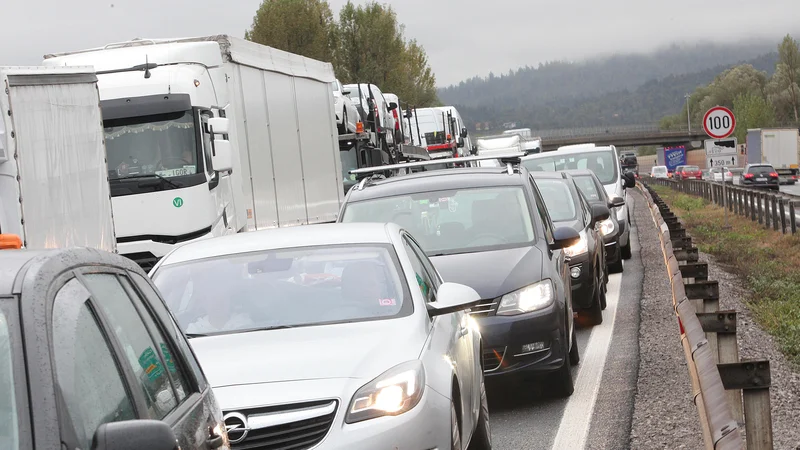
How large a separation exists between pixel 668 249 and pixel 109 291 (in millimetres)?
11132

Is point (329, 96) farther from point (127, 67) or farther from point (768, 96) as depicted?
point (768, 96)

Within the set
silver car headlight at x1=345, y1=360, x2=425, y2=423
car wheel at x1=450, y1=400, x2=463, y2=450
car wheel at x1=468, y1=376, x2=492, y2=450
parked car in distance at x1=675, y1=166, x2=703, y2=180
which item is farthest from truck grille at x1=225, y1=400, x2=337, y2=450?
parked car in distance at x1=675, y1=166, x2=703, y2=180

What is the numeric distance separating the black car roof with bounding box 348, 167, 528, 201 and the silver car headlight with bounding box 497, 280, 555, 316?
1731 millimetres

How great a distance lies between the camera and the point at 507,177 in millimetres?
10930

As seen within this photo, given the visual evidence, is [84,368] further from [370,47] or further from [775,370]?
[370,47]

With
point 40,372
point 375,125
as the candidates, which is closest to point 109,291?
point 40,372

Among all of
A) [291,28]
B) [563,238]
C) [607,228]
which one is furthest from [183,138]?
[291,28]

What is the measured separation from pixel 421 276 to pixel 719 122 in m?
22.8

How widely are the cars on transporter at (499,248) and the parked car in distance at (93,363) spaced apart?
4.96 metres

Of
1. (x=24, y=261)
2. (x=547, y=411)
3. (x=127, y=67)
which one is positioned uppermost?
(x=127, y=67)

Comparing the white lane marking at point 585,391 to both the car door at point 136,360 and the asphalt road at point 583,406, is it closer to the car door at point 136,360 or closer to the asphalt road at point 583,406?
the asphalt road at point 583,406

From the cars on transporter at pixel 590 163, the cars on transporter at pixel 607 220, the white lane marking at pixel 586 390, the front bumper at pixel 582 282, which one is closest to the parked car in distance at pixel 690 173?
the cars on transporter at pixel 590 163

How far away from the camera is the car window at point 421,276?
22.6 feet

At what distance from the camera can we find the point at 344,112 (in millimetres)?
27156
